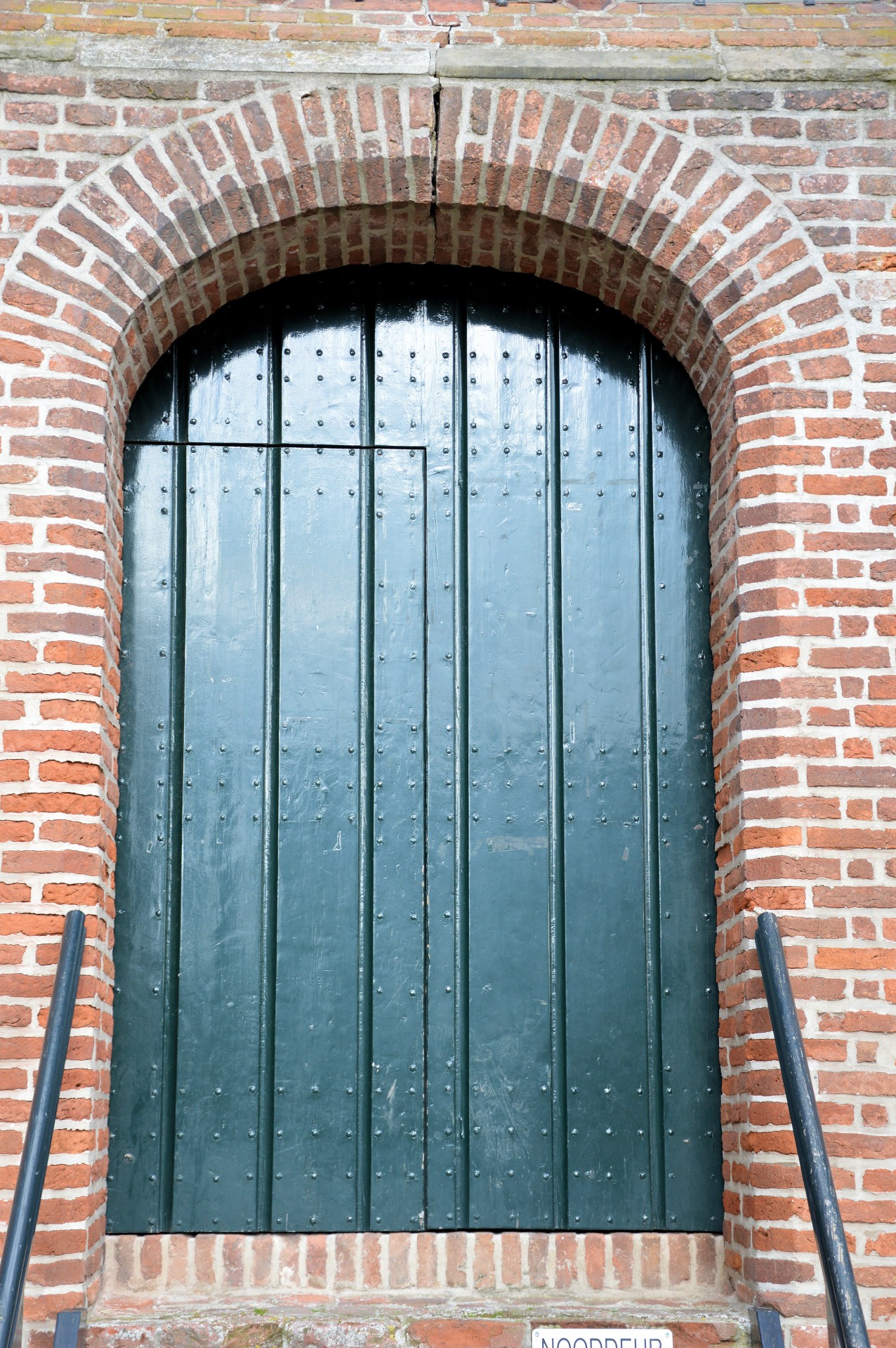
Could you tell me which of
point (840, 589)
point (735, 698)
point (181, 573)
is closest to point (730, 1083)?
point (735, 698)

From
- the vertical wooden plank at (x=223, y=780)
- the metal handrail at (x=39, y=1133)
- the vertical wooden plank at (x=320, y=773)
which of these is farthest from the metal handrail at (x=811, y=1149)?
the metal handrail at (x=39, y=1133)

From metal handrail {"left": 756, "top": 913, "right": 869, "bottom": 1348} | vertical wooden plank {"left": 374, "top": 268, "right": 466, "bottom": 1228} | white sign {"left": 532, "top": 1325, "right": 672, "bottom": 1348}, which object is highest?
vertical wooden plank {"left": 374, "top": 268, "right": 466, "bottom": 1228}

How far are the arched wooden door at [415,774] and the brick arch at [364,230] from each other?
164mm

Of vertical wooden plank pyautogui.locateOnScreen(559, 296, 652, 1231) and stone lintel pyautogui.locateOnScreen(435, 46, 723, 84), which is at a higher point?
stone lintel pyautogui.locateOnScreen(435, 46, 723, 84)

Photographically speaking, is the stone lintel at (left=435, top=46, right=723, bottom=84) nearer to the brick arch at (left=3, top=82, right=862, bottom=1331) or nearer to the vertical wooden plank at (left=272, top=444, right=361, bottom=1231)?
the brick arch at (left=3, top=82, right=862, bottom=1331)

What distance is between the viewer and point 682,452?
13.4ft

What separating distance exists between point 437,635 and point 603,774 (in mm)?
650

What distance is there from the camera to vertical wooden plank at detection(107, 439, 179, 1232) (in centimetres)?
368

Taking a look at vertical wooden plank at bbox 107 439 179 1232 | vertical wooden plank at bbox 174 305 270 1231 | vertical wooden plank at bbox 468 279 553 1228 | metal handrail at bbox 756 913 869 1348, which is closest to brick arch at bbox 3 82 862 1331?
vertical wooden plank at bbox 107 439 179 1232

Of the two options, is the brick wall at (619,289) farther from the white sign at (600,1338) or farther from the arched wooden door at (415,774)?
the white sign at (600,1338)

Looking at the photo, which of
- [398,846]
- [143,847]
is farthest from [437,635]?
[143,847]

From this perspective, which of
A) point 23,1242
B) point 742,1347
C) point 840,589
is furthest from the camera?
point 840,589

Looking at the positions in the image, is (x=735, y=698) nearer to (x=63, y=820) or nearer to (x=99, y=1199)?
(x=63, y=820)

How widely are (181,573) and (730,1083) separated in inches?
85.5
